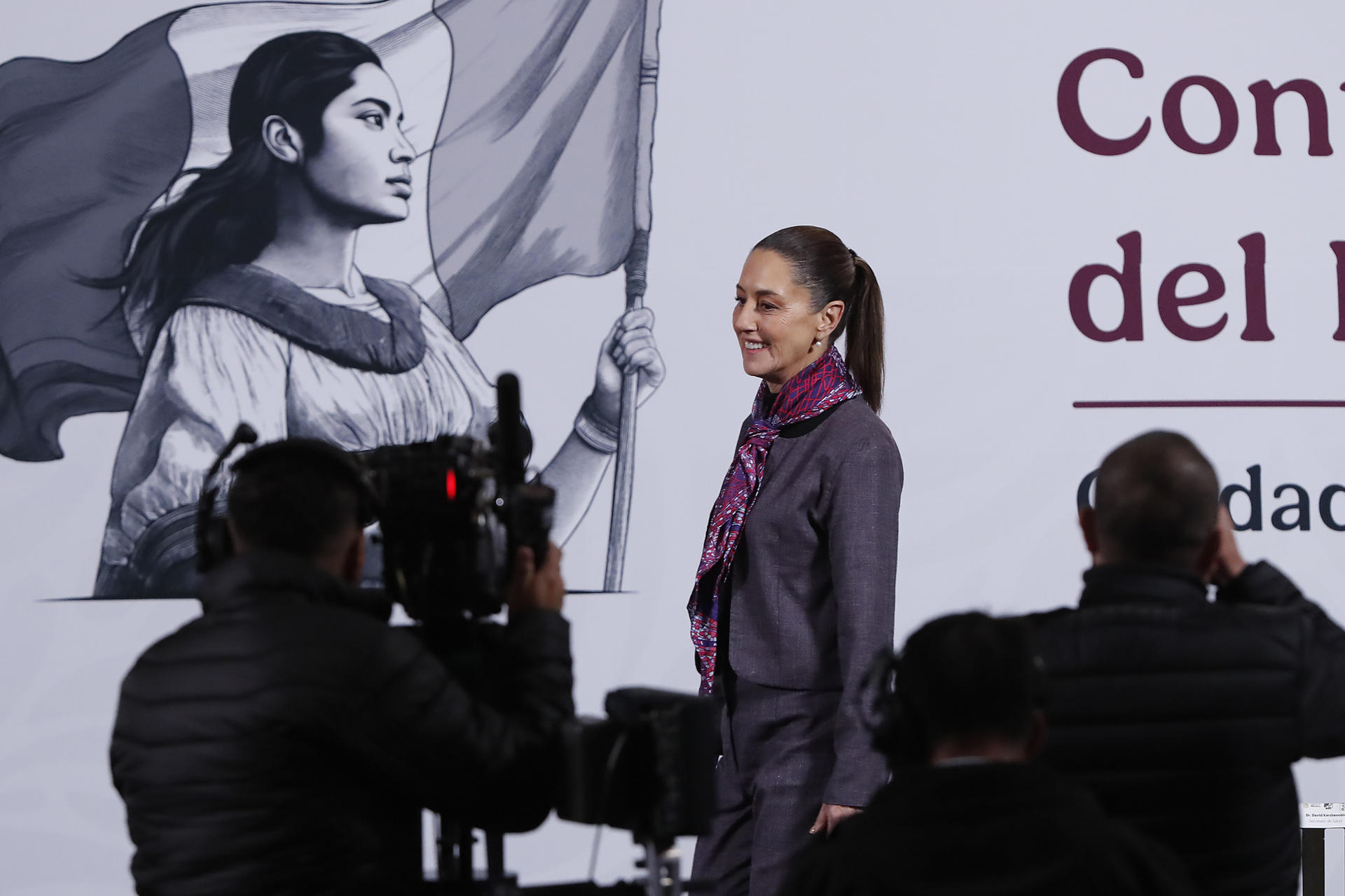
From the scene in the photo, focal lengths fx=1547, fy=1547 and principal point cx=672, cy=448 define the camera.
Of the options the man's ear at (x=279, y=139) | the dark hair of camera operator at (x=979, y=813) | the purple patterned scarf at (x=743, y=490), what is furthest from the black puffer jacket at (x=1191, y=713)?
the man's ear at (x=279, y=139)

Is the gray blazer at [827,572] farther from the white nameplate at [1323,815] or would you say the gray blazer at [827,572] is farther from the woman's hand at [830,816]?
the white nameplate at [1323,815]

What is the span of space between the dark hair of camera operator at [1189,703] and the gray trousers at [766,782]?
1.90ft

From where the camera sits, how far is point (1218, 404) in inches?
136

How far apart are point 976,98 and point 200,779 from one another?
2.46 meters

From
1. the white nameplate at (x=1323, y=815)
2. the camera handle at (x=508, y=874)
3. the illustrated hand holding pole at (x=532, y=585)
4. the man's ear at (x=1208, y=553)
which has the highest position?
the man's ear at (x=1208, y=553)

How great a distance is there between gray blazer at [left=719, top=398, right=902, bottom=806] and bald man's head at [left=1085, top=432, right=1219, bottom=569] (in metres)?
0.48

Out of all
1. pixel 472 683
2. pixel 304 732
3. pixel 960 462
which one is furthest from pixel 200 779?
pixel 960 462

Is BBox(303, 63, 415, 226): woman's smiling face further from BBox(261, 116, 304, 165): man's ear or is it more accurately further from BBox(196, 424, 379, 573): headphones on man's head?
BBox(196, 424, 379, 573): headphones on man's head

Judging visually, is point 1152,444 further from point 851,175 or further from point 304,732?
point 851,175

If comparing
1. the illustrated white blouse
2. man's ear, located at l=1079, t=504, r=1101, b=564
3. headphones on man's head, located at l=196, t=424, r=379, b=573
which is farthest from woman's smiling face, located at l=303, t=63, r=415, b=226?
man's ear, located at l=1079, t=504, r=1101, b=564

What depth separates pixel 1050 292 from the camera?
133 inches

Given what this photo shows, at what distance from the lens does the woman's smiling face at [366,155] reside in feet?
10.6

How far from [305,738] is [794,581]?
0.86 m

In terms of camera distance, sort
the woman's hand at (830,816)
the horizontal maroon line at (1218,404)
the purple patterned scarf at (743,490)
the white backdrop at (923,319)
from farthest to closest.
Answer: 1. the horizontal maroon line at (1218,404)
2. the white backdrop at (923,319)
3. the purple patterned scarf at (743,490)
4. the woman's hand at (830,816)
